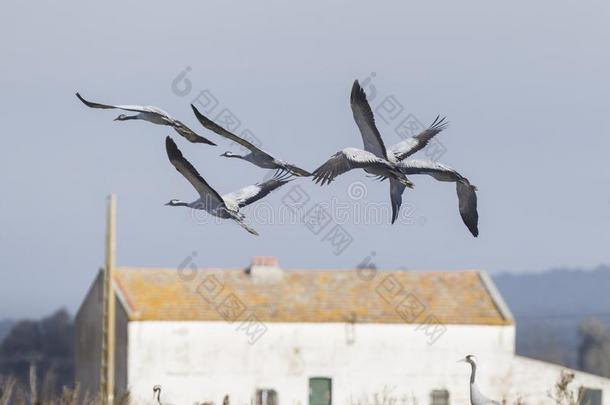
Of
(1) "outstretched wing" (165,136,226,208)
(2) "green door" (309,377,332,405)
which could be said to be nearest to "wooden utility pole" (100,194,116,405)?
(1) "outstretched wing" (165,136,226,208)

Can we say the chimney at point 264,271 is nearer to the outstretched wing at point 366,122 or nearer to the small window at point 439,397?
the small window at point 439,397

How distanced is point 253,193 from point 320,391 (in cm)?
3407

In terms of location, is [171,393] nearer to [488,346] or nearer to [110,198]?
[488,346]

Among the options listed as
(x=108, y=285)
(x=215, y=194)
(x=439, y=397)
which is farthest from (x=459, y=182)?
(x=439, y=397)

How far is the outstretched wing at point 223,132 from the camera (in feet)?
58.2

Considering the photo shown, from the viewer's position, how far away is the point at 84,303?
195ft

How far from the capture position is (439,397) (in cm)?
5362

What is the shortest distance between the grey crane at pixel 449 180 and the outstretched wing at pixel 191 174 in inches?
78.9

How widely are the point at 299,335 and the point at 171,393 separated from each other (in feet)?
14.3

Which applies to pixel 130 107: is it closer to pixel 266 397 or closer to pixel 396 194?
pixel 396 194

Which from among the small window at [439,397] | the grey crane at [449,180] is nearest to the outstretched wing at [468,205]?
the grey crane at [449,180]

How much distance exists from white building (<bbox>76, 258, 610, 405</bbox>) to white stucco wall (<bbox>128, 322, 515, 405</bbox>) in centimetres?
3

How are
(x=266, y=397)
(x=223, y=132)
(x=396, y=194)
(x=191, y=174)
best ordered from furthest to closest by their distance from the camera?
(x=266, y=397), (x=396, y=194), (x=191, y=174), (x=223, y=132)

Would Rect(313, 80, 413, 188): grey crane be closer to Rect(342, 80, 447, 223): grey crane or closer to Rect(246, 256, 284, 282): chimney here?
Rect(342, 80, 447, 223): grey crane
